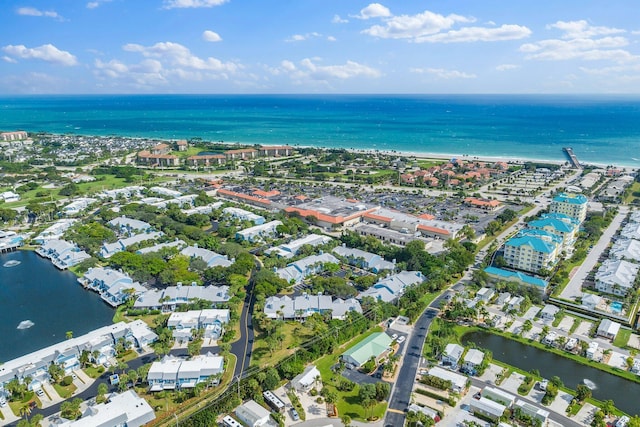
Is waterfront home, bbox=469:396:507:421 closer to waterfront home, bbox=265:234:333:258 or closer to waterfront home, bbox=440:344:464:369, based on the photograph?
waterfront home, bbox=440:344:464:369

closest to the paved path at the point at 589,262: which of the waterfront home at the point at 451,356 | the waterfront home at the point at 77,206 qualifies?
the waterfront home at the point at 451,356

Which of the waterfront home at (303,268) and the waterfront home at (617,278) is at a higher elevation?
the waterfront home at (617,278)

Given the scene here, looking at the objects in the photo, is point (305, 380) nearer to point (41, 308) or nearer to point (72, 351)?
point (72, 351)

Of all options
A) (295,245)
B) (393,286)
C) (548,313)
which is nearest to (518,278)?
(548,313)

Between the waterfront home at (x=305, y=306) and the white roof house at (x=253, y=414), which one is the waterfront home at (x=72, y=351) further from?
the white roof house at (x=253, y=414)

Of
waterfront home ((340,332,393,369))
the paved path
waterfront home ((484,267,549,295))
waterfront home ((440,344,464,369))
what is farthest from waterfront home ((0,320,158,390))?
the paved path
